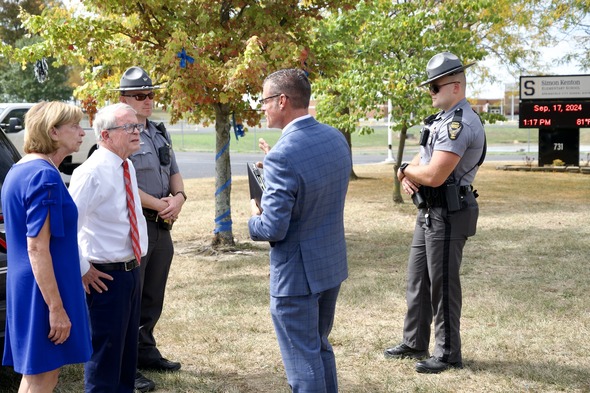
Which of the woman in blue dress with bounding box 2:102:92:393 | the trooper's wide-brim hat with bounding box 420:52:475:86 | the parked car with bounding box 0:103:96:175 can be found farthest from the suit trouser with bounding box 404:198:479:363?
the parked car with bounding box 0:103:96:175

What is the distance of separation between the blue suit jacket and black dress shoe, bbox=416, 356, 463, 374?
1.61 m

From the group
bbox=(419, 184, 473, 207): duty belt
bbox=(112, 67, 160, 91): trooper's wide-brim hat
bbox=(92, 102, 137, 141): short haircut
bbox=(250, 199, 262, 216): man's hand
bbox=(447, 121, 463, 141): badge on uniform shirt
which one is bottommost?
bbox=(419, 184, 473, 207): duty belt

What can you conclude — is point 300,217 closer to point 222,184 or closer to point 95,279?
point 95,279

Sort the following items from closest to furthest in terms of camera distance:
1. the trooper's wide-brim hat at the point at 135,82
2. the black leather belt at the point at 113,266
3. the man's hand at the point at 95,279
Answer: the man's hand at the point at 95,279 → the black leather belt at the point at 113,266 → the trooper's wide-brim hat at the point at 135,82

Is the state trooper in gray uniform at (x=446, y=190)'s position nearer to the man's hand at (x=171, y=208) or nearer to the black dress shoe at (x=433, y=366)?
the black dress shoe at (x=433, y=366)

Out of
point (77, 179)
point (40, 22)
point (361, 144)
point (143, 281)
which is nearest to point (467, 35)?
point (40, 22)

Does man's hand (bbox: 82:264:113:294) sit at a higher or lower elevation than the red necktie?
lower

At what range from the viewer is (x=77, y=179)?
151 inches

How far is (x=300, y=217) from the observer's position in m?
3.62

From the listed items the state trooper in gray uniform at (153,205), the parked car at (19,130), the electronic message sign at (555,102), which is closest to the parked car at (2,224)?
the state trooper in gray uniform at (153,205)

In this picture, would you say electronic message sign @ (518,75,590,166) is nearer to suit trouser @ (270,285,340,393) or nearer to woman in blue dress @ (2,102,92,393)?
suit trouser @ (270,285,340,393)

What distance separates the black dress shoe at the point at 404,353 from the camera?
5367 millimetres

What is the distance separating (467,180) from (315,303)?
1.85 metres

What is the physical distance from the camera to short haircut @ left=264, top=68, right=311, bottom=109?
11.6 ft
